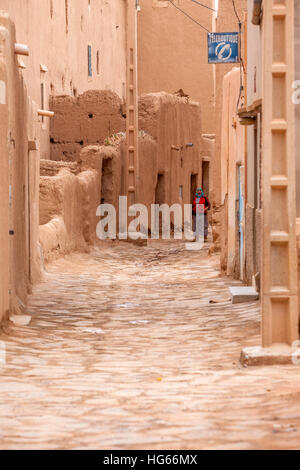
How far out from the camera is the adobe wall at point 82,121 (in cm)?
2389

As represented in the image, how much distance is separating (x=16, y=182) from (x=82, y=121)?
1363 cm

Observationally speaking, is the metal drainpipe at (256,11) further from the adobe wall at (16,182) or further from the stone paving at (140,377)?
the stone paving at (140,377)

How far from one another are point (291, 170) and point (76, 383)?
2526 millimetres

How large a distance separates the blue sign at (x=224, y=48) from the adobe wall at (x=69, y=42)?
6.10 m

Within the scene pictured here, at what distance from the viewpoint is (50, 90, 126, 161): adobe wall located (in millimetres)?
23891

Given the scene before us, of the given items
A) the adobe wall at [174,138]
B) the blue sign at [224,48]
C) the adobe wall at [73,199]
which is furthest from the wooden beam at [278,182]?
the adobe wall at [174,138]

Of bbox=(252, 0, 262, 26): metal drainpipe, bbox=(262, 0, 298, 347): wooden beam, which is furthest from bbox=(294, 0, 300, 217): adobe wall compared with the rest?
bbox=(262, 0, 298, 347): wooden beam

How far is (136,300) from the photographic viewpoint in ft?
39.9

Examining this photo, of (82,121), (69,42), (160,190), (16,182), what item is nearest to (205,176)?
(160,190)

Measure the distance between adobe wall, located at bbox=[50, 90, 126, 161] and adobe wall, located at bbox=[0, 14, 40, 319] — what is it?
9698 millimetres

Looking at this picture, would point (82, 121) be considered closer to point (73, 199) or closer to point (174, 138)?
point (174, 138)

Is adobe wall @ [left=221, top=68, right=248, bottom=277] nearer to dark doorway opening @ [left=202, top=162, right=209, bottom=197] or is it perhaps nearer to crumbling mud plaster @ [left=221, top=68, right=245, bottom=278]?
crumbling mud plaster @ [left=221, top=68, right=245, bottom=278]

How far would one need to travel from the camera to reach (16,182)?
10.6m
